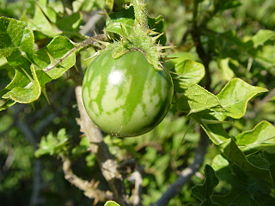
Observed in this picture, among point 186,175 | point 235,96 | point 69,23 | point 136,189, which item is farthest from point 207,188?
point 69,23

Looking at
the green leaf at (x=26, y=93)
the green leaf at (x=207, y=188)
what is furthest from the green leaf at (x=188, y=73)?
the green leaf at (x=26, y=93)

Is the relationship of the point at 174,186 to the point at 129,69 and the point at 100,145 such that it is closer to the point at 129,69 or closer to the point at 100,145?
the point at 100,145

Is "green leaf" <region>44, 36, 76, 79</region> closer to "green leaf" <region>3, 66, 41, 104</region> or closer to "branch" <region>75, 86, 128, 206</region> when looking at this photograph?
"green leaf" <region>3, 66, 41, 104</region>

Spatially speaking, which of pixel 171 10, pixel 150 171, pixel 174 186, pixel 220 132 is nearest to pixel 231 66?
pixel 174 186

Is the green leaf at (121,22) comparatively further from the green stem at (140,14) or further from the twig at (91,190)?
the twig at (91,190)

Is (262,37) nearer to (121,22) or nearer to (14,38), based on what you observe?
(121,22)

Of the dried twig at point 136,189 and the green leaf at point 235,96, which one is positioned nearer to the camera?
the green leaf at point 235,96

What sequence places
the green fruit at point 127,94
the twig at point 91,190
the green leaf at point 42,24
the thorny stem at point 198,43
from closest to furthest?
A: the green fruit at point 127,94, the green leaf at point 42,24, the twig at point 91,190, the thorny stem at point 198,43

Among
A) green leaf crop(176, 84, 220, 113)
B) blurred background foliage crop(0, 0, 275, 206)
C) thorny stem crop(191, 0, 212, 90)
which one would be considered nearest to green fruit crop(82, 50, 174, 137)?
green leaf crop(176, 84, 220, 113)
